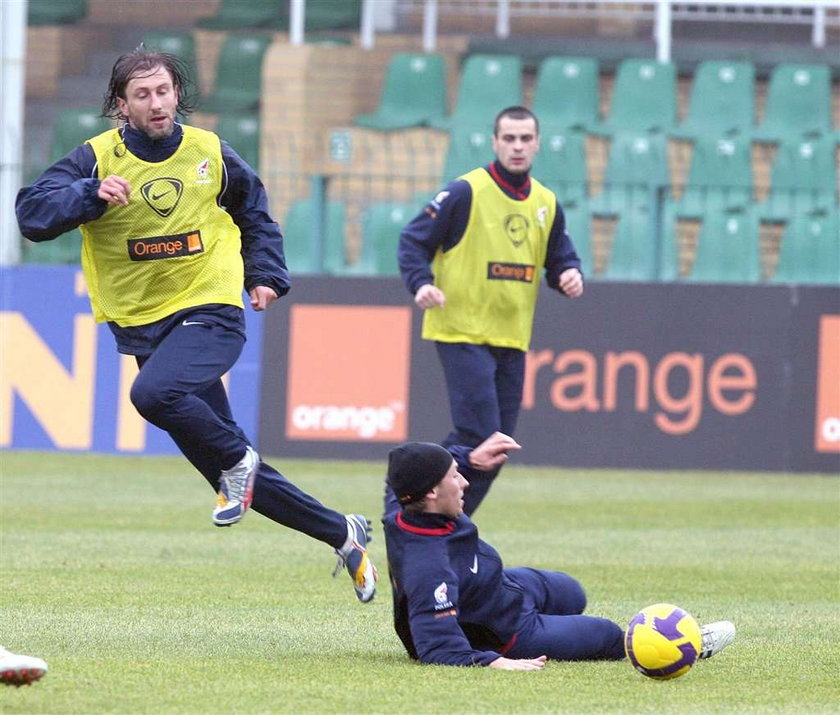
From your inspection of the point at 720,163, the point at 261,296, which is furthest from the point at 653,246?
the point at 261,296

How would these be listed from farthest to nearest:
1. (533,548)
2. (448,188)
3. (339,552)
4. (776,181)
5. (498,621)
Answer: (776,181), (533,548), (448,188), (339,552), (498,621)

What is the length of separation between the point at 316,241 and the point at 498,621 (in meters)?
9.86

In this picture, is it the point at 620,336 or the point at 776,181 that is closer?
the point at 620,336

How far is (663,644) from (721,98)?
1383 centimetres

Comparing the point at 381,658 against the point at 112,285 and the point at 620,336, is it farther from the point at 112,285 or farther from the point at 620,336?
the point at 620,336

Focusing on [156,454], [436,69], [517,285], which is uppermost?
[436,69]

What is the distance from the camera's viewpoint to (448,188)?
964 cm

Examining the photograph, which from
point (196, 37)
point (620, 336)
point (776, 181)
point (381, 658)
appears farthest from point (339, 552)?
point (196, 37)

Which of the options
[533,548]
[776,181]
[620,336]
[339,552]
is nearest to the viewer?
[339,552]

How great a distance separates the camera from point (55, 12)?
22078 millimetres

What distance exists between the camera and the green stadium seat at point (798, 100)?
1927 centimetres

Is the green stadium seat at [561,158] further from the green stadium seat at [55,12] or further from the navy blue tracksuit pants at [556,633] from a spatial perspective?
the navy blue tracksuit pants at [556,633]

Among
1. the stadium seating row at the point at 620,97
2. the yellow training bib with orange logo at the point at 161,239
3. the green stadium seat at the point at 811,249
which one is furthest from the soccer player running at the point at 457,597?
the stadium seating row at the point at 620,97

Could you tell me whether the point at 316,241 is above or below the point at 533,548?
above
